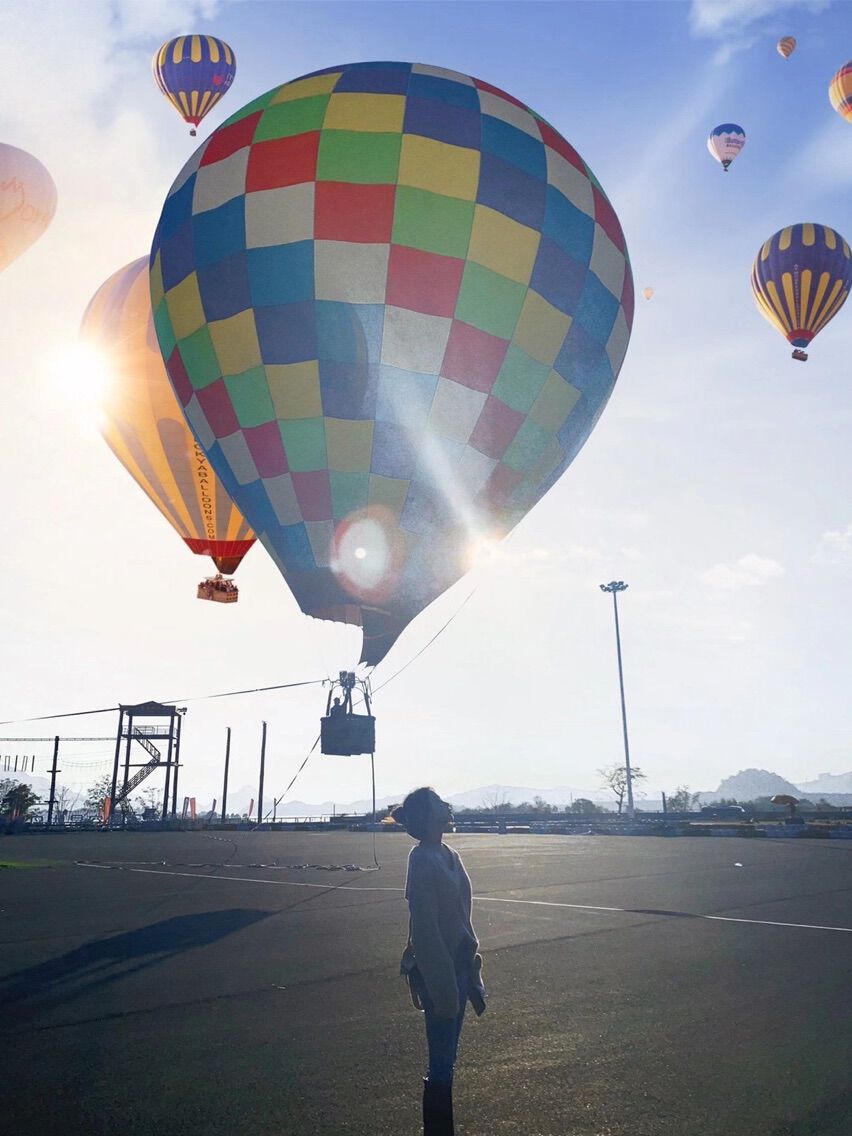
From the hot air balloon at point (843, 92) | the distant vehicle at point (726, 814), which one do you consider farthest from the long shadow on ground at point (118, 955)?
the distant vehicle at point (726, 814)

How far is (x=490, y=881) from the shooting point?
1493cm

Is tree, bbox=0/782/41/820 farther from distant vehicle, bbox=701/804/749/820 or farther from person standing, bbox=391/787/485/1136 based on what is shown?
person standing, bbox=391/787/485/1136

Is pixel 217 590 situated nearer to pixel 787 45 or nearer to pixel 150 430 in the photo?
pixel 150 430

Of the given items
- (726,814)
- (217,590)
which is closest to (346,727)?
(217,590)

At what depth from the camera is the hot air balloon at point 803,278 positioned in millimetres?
29484

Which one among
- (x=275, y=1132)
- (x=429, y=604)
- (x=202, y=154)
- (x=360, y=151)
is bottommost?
(x=275, y=1132)

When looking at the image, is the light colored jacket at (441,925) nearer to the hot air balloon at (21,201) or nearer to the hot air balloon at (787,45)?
the hot air balloon at (21,201)

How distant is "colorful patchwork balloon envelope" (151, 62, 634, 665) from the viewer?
13.5 metres

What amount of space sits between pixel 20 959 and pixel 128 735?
56000 millimetres

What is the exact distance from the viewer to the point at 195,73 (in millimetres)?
31141

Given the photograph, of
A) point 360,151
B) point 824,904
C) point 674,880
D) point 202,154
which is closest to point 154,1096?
point 824,904

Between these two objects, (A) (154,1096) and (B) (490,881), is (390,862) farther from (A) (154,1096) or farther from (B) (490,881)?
(A) (154,1096)

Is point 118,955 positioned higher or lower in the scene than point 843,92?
lower

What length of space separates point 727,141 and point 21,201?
3371 cm
